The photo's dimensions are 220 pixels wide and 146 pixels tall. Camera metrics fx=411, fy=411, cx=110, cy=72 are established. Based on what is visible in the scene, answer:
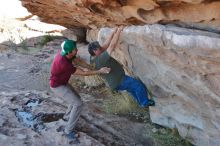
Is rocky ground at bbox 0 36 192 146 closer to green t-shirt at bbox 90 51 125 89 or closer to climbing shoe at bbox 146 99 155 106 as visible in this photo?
climbing shoe at bbox 146 99 155 106

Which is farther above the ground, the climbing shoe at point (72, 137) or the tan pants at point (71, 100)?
the tan pants at point (71, 100)

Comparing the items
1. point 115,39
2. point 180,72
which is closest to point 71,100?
point 115,39

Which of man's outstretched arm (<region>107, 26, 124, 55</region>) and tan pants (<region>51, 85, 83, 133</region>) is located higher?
man's outstretched arm (<region>107, 26, 124, 55</region>)

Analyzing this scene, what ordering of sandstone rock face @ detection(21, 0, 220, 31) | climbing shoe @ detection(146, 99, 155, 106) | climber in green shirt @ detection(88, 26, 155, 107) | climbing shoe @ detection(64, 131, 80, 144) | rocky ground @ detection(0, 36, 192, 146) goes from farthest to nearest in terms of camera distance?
climbing shoe @ detection(146, 99, 155, 106), rocky ground @ detection(0, 36, 192, 146), climbing shoe @ detection(64, 131, 80, 144), climber in green shirt @ detection(88, 26, 155, 107), sandstone rock face @ detection(21, 0, 220, 31)

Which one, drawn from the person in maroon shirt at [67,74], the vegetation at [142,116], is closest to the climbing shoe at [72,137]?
the person in maroon shirt at [67,74]

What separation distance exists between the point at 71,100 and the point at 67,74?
1.31 feet

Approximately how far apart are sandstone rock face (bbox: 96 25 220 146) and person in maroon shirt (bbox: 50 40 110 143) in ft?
1.96

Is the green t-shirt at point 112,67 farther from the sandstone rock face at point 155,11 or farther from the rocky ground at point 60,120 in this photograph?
the rocky ground at point 60,120

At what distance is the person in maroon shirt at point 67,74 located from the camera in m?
5.15

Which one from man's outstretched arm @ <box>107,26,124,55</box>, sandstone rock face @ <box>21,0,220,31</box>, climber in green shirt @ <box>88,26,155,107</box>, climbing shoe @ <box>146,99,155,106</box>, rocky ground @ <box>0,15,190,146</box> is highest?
sandstone rock face @ <box>21,0,220,31</box>

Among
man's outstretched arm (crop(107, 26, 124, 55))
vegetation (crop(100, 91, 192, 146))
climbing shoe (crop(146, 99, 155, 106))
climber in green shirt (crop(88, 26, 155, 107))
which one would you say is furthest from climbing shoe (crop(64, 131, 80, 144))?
man's outstretched arm (crop(107, 26, 124, 55))

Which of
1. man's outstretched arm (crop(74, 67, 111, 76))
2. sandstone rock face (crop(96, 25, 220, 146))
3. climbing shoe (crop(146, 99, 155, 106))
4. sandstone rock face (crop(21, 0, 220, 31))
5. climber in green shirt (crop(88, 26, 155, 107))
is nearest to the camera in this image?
sandstone rock face (crop(21, 0, 220, 31))

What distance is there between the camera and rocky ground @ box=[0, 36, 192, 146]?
5715 mm

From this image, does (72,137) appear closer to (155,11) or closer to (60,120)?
(60,120)
